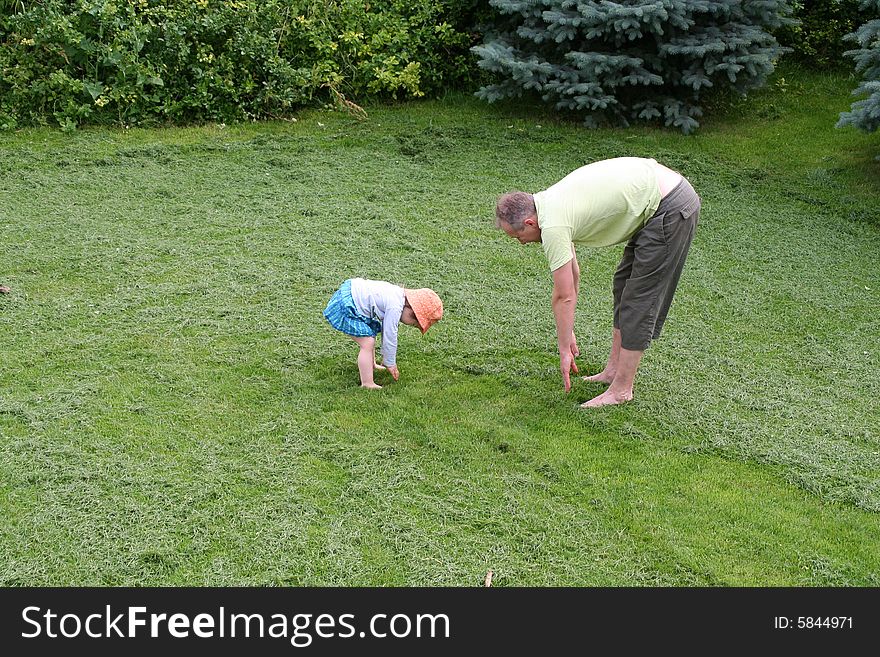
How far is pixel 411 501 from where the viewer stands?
374cm

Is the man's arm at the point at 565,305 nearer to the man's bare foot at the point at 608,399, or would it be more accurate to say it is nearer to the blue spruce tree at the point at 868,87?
the man's bare foot at the point at 608,399

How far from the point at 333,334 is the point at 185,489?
1.56 metres

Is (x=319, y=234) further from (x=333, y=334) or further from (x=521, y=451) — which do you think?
(x=521, y=451)

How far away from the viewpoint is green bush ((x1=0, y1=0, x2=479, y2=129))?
8.07 m

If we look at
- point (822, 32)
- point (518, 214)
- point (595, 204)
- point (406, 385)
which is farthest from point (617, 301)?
point (822, 32)

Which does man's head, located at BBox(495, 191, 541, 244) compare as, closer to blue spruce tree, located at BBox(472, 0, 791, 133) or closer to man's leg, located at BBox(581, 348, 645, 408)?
man's leg, located at BBox(581, 348, 645, 408)

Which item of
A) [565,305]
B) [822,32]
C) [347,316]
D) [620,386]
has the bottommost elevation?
[620,386]

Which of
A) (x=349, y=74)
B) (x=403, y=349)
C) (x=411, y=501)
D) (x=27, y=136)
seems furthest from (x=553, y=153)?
(x=411, y=501)

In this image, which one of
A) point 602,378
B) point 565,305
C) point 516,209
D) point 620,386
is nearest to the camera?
point 516,209

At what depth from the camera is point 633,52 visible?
8.12 meters

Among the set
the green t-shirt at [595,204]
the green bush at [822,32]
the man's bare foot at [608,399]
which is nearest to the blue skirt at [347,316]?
the green t-shirt at [595,204]

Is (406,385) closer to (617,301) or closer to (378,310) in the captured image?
(378,310)

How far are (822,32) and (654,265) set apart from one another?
275 inches

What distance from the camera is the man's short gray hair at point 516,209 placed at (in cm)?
389
